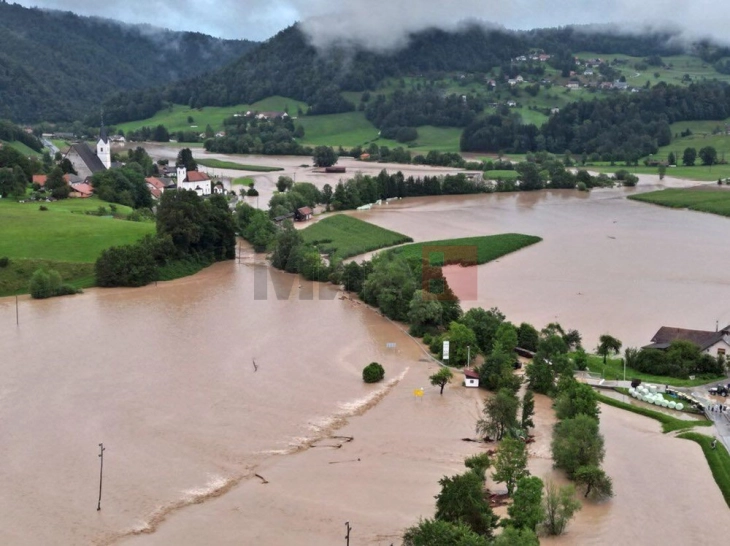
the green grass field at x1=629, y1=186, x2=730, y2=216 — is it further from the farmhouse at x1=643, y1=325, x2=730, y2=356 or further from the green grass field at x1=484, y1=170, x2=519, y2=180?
the farmhouse at x1=643, y1=325, x2=730, y2=356

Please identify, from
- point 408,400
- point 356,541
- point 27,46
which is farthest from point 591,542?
point 27,46

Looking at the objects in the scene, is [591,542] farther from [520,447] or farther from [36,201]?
[36,201]

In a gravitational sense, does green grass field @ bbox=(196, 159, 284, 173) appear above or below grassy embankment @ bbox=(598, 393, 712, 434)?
above

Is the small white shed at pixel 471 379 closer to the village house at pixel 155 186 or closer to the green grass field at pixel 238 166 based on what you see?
the village house at pixel 155 186

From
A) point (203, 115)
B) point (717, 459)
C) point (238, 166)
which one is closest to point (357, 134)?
point (203, 115)

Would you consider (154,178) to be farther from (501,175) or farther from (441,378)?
(441,378)

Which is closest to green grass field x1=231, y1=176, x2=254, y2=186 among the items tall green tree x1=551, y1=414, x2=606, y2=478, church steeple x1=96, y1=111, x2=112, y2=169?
church steeple x1=96, y1=111, x2=112, y2=169
